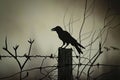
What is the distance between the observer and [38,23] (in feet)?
4.16

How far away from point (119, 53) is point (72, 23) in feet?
1.40

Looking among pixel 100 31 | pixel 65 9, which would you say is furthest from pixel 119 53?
pixel 65 9

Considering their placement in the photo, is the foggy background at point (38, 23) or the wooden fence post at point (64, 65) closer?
the wooden fence post at point (64, 65)

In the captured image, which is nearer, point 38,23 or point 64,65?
point 64,65

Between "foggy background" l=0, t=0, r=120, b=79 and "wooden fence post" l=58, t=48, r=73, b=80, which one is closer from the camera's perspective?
"wooden fence post" l=58, t=48, r=73, b=80

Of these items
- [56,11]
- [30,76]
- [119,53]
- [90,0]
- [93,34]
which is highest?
[90,0]

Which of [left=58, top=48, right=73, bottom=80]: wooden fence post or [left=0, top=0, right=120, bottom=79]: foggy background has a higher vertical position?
[left=0, top=0, right=120, bottom=79]: foggy background

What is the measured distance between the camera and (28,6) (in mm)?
1260

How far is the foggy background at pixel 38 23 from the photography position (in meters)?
1.18

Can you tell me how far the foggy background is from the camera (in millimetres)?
1182

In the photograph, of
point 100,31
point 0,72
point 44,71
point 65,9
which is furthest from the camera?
point 100,31

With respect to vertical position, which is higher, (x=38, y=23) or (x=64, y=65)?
(x=38, y=23)

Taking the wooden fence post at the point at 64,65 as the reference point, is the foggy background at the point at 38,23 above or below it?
above

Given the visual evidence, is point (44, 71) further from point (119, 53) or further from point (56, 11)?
point (119, 53)
